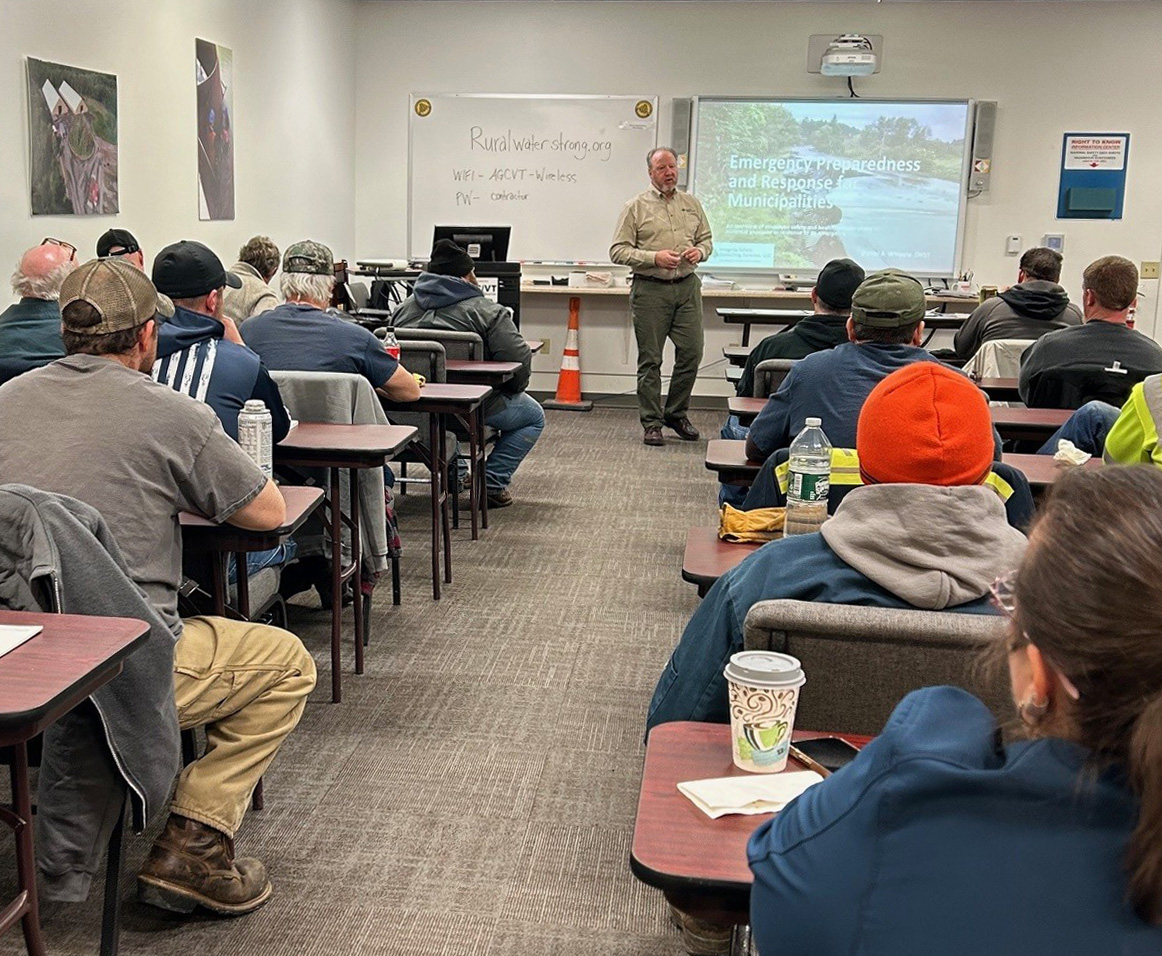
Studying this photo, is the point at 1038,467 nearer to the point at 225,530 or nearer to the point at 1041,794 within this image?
the point at 225,530

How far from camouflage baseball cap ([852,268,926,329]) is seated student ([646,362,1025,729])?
1294 mm

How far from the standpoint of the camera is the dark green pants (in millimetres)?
7582

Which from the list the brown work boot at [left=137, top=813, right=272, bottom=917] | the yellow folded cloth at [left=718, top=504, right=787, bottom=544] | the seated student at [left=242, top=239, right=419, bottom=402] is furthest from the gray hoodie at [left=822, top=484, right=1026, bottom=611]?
the seated student at [left=242, top=239, right=419, bottom=402]

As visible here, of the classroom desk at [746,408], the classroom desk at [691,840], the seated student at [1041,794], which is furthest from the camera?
the classroom desk at [746,408]

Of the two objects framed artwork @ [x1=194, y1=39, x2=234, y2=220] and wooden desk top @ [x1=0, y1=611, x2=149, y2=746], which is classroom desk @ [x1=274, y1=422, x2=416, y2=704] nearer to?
wooden desk top @ [x1=0, y1=611, x2=149, y2=746]

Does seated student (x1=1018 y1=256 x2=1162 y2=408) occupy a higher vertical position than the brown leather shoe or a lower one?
higher

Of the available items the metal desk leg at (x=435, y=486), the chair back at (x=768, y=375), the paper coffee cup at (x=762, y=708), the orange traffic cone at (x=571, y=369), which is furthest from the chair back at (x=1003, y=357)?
the paper coffee cup at (x=762, y=708)

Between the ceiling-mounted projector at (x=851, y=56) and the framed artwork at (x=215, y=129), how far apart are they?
4007 millimetres

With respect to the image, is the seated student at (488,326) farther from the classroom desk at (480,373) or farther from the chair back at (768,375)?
the chair back at (768,375)

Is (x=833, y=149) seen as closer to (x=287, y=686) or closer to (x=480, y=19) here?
(x=480, y=19)

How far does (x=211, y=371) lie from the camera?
315 cm

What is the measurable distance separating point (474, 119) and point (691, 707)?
774cm

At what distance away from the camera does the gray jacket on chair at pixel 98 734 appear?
1.93 meters

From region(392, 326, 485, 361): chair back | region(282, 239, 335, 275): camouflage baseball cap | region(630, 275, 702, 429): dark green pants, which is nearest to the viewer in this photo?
region(282, 239, 335, 275): camouflage baseball cap
